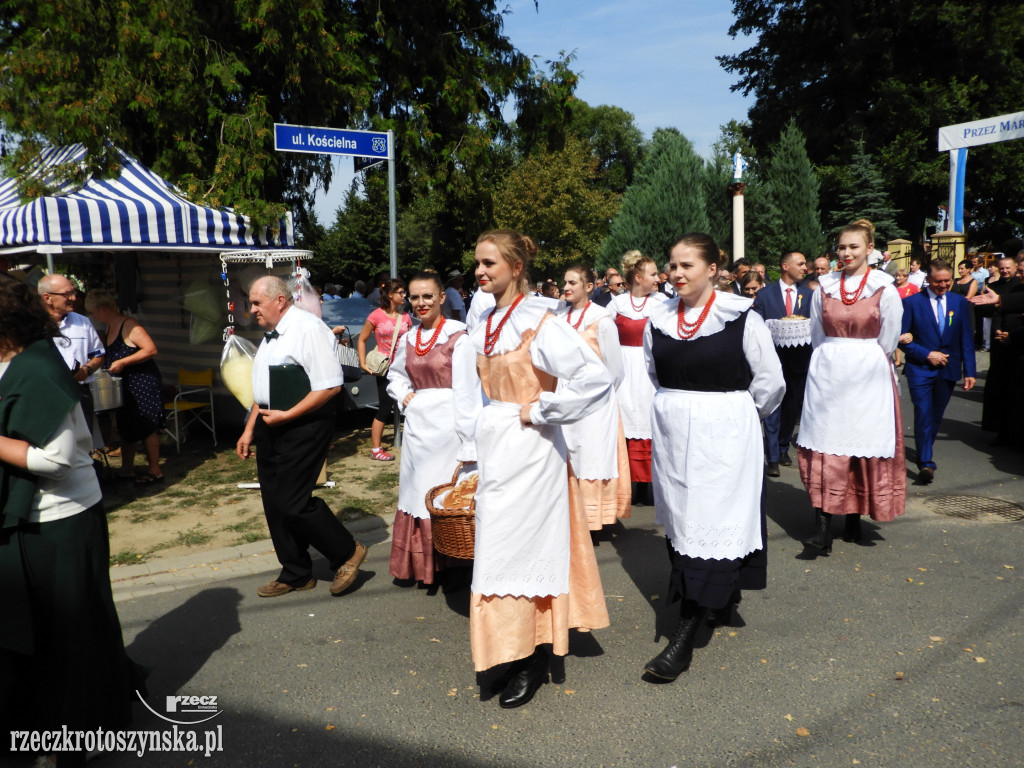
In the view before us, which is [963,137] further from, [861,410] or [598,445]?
[598,445]

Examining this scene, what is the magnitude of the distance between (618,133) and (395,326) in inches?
2528

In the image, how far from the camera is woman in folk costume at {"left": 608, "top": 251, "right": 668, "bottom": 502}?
21.9 feet

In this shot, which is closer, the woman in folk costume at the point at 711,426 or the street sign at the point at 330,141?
the woman in folk costume at the point at 711,426

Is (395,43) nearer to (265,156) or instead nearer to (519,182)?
(265,156)

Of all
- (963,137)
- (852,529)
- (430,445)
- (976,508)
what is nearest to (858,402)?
(852,529)

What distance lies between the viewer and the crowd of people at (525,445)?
3.07 metres

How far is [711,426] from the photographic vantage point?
13.0 feet

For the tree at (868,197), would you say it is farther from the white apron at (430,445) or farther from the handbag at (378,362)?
the white apron at (430,445)

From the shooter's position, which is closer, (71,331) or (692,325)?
(692,325)

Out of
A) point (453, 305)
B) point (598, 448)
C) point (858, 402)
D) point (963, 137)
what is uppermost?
point (963, 137)

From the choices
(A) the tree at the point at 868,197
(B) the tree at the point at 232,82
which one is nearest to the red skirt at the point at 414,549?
(B) the tree at the point at 232,82

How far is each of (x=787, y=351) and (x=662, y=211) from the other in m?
32.1

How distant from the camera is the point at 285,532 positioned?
4.90 m

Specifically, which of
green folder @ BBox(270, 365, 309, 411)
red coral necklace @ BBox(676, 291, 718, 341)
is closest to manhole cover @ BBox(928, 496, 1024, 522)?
red coral necklace @ BBox(676, 291, 718, 341)
